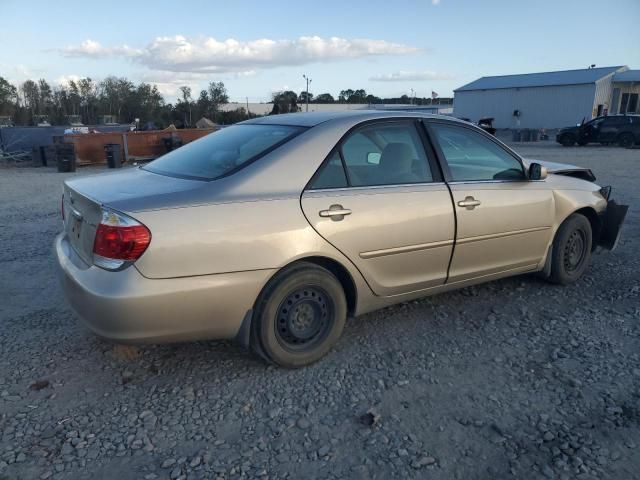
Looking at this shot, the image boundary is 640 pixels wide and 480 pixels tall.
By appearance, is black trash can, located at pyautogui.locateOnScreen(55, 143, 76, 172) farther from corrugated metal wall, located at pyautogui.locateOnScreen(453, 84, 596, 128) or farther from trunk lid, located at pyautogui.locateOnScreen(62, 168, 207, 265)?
corrugated metal wall, located at pyautogui.locateOnScreen(453, 84, 596, 128)

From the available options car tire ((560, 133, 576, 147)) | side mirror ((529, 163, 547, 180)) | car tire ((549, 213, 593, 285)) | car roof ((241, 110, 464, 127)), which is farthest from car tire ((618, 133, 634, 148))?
car roof ((241, 110, 464, 127))

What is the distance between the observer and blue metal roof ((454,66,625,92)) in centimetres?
3488

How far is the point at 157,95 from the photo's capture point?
218ft

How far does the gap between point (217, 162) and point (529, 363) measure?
246cm

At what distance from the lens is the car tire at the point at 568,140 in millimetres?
25938

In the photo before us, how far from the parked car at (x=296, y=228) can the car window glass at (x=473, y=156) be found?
12 millimetres

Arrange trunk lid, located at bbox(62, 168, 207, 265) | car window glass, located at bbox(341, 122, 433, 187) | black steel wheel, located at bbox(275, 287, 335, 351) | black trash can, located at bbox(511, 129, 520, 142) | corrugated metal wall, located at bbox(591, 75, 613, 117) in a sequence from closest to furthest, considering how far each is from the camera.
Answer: trunk lid, located at bbox(62, 168, 207, 265) → black steel wheel, located at bbox(275, 287, 335, 351) → car window glass, located at bbox(341, 122, 433, 187) → black trash can, located at bbox(511, 129, 520, 142) → corrugated metal wall, located at bbox(591, 75, 613, 117)

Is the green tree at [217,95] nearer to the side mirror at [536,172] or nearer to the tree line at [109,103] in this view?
the tree line at [109,103]

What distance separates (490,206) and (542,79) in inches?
1539

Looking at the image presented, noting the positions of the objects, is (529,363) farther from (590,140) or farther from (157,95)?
(157,95)

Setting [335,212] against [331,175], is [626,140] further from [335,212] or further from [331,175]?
[335,212]

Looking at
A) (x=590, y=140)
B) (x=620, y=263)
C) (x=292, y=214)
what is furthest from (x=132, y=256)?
(x=590, y=140)

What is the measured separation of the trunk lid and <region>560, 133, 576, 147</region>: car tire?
27051 millimetres

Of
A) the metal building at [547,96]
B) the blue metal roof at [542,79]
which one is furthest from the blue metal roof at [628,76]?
the blue metal roof at [542,79]
